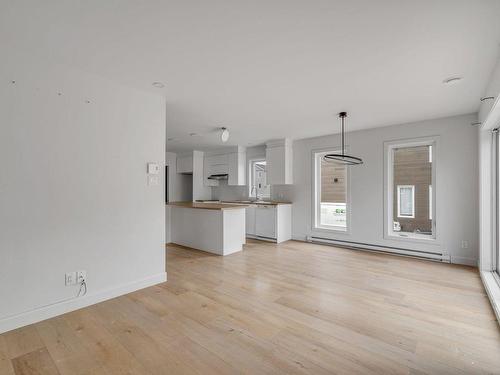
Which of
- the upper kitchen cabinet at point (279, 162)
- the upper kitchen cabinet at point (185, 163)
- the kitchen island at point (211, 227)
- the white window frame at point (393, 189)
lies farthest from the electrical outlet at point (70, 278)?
the upper kitchen cabinet at point (185, 163)

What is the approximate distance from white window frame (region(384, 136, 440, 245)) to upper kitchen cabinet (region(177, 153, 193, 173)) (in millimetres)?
5152

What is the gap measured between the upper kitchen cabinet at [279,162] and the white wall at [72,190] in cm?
325

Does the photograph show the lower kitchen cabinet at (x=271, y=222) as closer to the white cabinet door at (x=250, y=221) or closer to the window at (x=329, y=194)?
the white cabinet door at (x=250, y=221)

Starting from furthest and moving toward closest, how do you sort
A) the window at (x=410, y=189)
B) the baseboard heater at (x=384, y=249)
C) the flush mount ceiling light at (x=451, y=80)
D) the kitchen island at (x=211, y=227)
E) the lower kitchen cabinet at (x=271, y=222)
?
1. the lower kitchen cabinet at (x=271, y=222)
2. the kitchen island at (x=211, y=227)
3. the window at (x=410, y=189)
4. the baseboard heater at (x=384, y=249)
5. the flush mount ceiling light at (x=451, y=80)

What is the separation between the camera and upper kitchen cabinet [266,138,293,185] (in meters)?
5.76

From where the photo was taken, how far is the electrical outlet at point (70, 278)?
7.80ft

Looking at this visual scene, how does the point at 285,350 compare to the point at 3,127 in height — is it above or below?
below

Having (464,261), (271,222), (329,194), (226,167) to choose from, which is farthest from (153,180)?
(464,261)

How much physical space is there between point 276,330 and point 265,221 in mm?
3735

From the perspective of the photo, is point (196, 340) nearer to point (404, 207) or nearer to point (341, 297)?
point (341, 297)

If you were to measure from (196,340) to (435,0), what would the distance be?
2913mm

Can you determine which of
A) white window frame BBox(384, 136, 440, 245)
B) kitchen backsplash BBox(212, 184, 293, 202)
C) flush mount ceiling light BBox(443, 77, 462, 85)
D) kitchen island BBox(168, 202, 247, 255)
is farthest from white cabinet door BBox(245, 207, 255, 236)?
flush mount ceiling light BBox(443, 77, 462, 85)

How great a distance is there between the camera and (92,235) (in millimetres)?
2551

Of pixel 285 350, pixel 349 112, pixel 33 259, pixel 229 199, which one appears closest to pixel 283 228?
pixel 229 199
